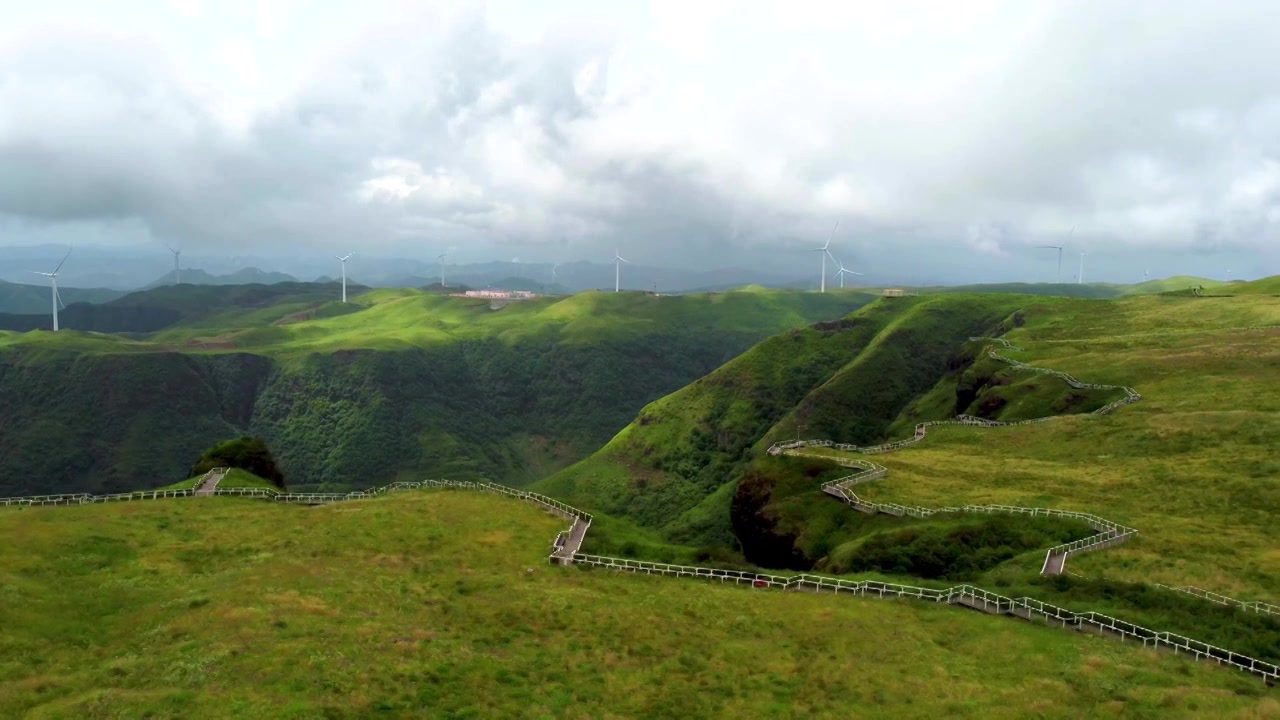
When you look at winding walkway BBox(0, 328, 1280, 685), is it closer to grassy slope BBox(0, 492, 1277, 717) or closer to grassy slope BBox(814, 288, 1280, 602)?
grassy slope BBox(0, 492, 1277, 717)

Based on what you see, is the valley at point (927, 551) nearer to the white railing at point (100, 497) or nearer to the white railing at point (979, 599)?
the white railing at point (979, 599)

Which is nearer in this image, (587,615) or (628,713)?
(628,713)

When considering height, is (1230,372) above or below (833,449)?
above

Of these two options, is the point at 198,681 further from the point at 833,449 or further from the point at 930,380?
the point at 930,380

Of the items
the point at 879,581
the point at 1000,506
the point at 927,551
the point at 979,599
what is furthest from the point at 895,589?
the point at 1000,506

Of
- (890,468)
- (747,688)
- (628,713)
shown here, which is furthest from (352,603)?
(890,468)

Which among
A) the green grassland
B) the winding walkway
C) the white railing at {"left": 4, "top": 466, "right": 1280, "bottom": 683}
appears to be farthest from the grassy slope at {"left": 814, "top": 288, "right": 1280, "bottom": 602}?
the white railing at {"left": 4, "top": 466, "right": 1280, "bottom": 683}
